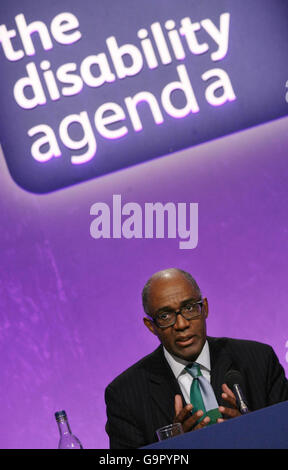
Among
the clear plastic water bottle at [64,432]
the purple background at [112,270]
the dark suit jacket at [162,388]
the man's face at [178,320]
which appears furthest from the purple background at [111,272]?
the clear plastic water bottle at [64,432]

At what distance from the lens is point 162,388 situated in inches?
106

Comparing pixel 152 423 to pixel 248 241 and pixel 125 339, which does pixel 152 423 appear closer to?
pixel 125 339

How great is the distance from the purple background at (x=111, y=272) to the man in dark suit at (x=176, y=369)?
58cm

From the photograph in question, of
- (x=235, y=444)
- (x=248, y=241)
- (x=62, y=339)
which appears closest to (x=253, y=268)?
(x=248, y=241)

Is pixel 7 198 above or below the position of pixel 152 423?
Result: above

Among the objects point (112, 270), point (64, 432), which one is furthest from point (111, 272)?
point (64, 432)

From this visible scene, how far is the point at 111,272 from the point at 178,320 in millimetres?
813

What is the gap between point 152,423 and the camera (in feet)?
8.39

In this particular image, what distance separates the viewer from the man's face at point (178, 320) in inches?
103

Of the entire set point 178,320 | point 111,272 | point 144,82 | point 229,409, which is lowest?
point 229,409

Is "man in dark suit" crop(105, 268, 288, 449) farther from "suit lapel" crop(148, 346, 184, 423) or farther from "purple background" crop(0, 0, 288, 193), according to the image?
"purple background" crop(0, 0, 288, 193)

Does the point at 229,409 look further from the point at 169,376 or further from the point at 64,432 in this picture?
the point at 169,376

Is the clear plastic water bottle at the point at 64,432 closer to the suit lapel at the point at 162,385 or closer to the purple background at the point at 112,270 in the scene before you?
the suit lapel at the point at 162,385
